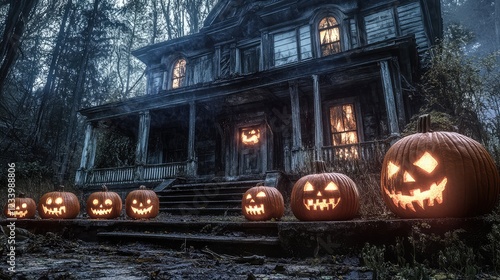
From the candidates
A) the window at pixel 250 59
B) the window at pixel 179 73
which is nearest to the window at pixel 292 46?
the window at pixel 250 59

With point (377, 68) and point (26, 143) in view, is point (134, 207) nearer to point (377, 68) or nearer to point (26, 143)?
point (377, 68)

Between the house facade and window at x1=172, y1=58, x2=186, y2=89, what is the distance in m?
0.07

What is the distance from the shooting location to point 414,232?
2098mm

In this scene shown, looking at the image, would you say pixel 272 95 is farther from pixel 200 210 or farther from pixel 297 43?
pixel 200 210

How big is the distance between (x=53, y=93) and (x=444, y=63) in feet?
69.8

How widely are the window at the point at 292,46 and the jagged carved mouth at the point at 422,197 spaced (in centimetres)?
1026

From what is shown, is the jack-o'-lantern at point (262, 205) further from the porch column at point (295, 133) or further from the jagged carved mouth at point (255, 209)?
the porch column at point (295, 133)

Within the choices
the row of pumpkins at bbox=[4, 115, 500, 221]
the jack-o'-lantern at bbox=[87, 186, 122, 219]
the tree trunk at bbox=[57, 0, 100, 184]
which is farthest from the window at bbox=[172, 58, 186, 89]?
the row of pumpkins at bbox=[4, 115, 500, 221]

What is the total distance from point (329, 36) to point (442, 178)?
35.4 feet

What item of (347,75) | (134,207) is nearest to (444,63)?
(347,75)

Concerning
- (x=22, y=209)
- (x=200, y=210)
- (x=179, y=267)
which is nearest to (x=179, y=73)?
(x=200, y=210)

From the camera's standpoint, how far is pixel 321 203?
3.47 meters

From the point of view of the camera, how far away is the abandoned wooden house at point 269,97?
884cm

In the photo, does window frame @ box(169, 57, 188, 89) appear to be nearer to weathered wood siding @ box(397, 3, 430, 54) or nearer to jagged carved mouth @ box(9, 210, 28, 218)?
jagged carved mouth @ box(9, 210, 28, 218)
